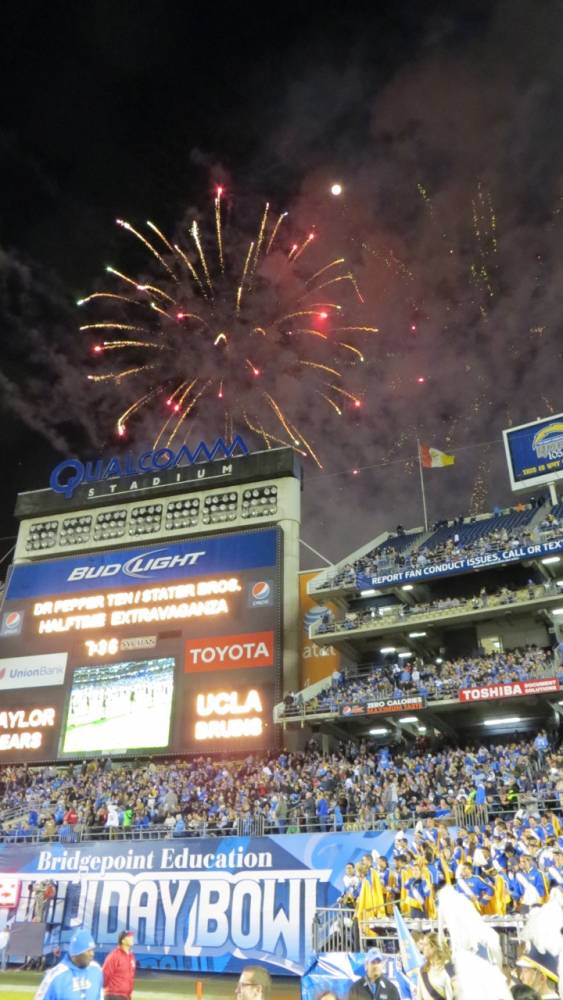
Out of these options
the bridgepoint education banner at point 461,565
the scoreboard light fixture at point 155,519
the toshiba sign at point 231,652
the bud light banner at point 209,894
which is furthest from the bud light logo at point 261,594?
the bud light banner at point 209,894

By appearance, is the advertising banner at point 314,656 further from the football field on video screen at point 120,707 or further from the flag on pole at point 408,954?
the flag on pole at point 408,954

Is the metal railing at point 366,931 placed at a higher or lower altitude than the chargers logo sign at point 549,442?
lower

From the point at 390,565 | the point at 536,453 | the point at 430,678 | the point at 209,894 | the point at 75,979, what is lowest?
the point at 75,979

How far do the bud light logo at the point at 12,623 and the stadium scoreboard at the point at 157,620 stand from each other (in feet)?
0.24

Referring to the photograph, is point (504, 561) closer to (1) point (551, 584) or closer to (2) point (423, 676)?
(1) point (551, 584)

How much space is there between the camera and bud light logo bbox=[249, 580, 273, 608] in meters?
38.2

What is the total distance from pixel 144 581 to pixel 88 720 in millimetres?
7643

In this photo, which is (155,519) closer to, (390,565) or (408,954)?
(390,565)

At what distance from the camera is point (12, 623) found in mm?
42875

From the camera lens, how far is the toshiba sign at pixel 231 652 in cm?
3684

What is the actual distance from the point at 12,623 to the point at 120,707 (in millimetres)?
9163

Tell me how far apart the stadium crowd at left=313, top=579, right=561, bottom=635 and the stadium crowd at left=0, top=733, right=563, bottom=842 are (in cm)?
560

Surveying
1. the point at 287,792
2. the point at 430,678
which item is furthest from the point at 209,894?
the point at 430,678

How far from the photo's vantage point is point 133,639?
39.9 m
